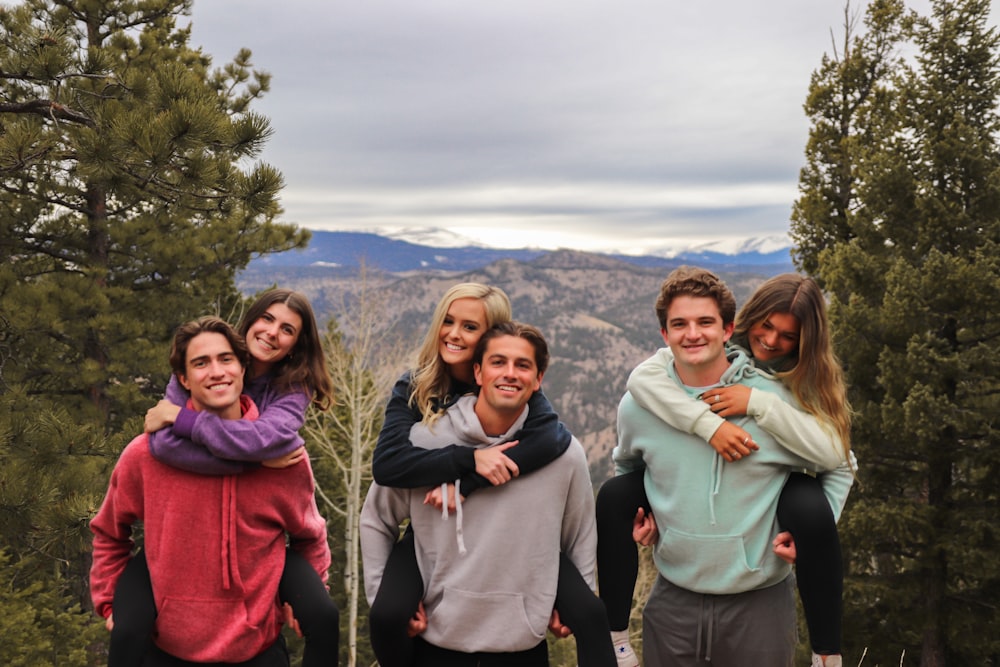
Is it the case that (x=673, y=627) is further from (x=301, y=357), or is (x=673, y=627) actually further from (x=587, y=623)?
(x=301, y=357)

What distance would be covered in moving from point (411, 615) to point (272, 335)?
118 centimetres

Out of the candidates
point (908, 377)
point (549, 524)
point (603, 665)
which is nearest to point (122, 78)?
point (549, 524)

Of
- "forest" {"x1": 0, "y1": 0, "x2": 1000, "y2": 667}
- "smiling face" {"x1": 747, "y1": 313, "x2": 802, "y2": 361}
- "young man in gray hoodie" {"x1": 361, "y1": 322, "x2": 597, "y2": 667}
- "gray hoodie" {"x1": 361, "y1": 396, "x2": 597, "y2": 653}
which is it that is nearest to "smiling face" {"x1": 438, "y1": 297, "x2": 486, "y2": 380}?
"young man in gray hoodie" {"x1": 361, "y1": 322, "x2": 597, "y2": 667}

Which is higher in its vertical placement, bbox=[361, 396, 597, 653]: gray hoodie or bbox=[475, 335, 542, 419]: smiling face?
bbox=[475, 335, 542, 419]: smiling face

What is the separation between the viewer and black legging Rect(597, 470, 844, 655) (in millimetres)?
2395

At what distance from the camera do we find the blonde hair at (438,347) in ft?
8.60

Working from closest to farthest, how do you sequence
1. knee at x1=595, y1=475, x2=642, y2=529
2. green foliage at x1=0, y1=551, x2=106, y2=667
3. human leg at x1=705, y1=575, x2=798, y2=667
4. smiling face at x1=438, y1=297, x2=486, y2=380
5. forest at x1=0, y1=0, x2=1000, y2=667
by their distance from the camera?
human leg at x1=705, y1=575, x2=798, y2=667
knee at x1=595, y1=475, x2=642, y2=529
smiling face at x1=438, y1=297, x2=486, y2=380
green foliage at x1=0, y1=551, x2=106, y2=667
forest at x1=0, y1=0, x2=1000, y2=667

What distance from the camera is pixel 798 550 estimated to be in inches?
94.9

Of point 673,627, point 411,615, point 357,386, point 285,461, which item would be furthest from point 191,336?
point 357,386

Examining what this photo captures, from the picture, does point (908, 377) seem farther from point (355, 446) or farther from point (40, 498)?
point (40, 498)

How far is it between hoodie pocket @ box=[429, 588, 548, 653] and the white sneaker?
38 centimetres

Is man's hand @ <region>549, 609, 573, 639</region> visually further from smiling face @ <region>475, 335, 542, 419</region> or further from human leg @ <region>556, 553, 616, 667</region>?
smiling face @ <region>475, 335, 542, 419</region>

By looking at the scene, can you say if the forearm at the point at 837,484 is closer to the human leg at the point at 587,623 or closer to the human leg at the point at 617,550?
the human leg at the point at 617,550

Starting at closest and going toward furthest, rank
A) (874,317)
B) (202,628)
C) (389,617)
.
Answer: (389,617)
(202,628)
(874,317)
